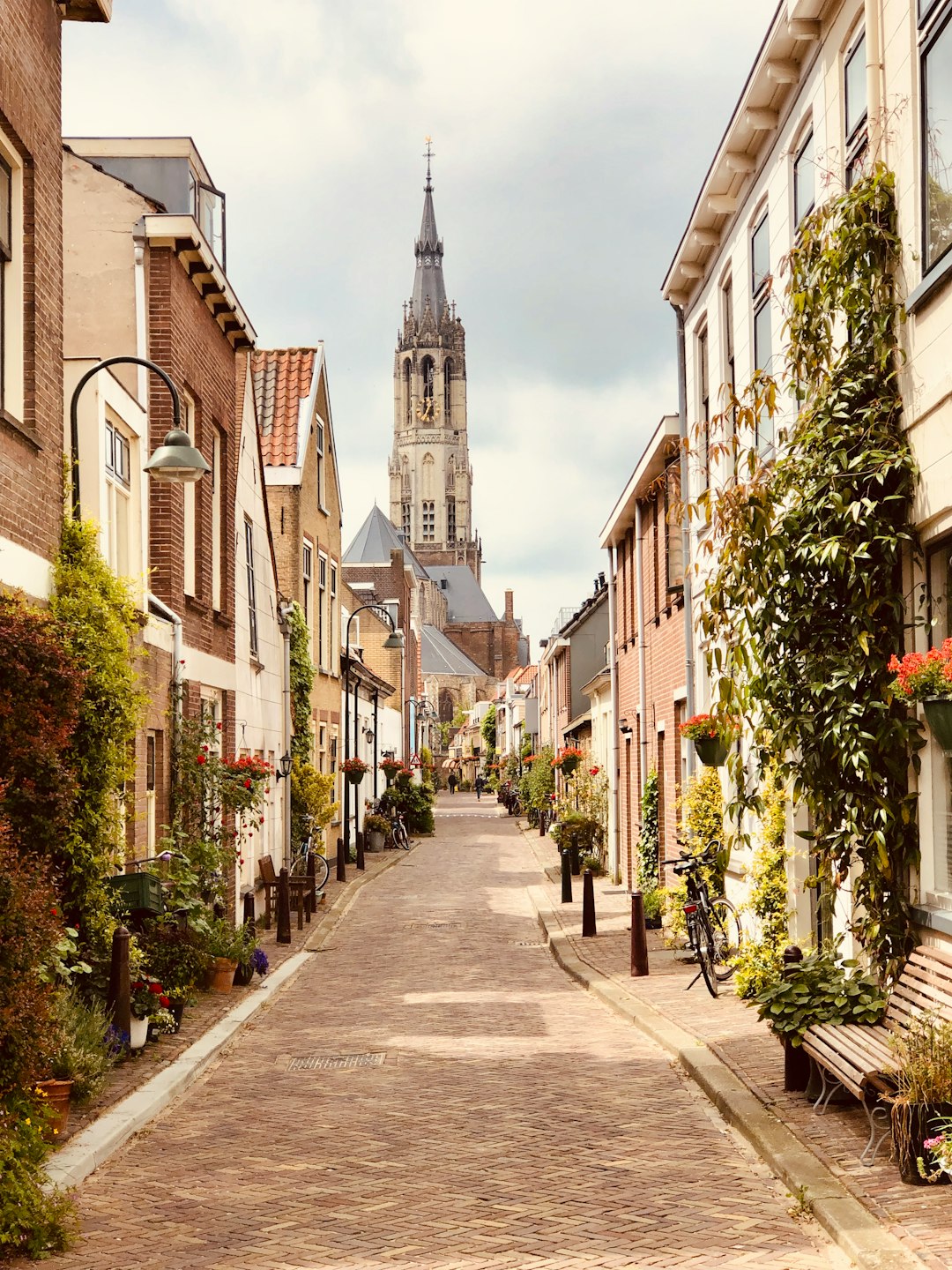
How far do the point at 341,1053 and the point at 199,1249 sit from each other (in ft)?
16.4

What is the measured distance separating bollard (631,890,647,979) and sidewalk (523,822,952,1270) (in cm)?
12

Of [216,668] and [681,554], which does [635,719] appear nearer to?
[681,554]

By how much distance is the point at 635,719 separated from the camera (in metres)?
23.4

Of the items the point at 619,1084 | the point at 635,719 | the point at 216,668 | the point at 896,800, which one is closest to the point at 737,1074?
the point at 619,1084

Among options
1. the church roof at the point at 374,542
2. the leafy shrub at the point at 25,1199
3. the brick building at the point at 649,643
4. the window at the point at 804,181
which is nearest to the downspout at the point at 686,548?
the brick building at the point at 649,643

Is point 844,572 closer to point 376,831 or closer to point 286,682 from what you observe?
point 286,682

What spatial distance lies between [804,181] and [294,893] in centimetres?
1354

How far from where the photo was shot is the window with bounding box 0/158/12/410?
368 inches

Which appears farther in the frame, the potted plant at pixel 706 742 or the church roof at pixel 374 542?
the church roof at pixel 374 542

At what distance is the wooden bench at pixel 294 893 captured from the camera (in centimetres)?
2058

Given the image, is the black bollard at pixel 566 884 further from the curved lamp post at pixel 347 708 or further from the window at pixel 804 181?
the window at pixel 804 181

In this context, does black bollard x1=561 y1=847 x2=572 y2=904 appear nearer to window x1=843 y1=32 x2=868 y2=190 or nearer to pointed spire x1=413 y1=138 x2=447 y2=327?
window x1=843 y1=32 x2=868 y2=190

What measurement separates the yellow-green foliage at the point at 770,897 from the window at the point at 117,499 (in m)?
5.95

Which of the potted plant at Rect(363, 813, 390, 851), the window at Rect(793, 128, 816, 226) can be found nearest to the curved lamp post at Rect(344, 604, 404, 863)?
the potted plant at Rect(363, 813, 390, 851)
